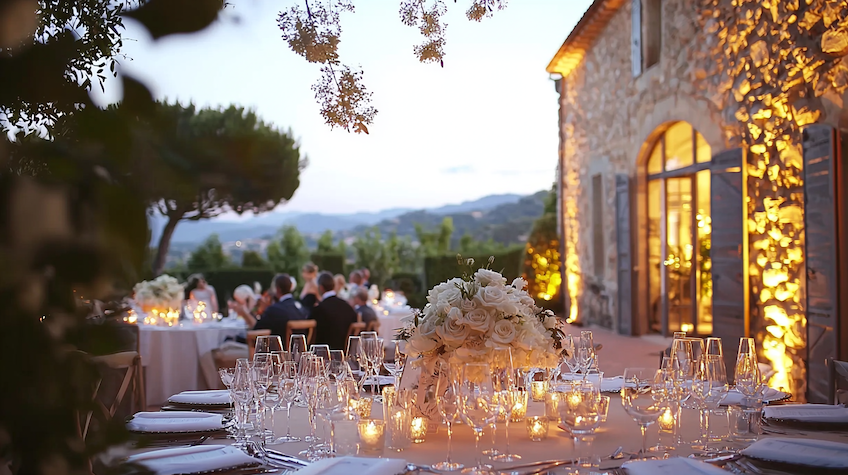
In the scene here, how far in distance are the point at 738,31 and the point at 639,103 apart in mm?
2853

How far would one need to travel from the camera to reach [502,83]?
22.0 ft

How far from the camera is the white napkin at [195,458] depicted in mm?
1906

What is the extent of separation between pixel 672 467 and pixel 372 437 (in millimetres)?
821

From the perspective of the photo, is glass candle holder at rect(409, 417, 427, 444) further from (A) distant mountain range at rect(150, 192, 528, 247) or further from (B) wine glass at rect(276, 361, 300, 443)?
(A) distant mountain range at rect(150, 192, 528, 247)

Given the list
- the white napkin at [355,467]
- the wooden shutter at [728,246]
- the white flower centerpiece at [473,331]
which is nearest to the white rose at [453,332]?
the white flower centerpiece at [473,331]

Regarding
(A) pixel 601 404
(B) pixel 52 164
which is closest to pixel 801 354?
(A) pixel 601 404

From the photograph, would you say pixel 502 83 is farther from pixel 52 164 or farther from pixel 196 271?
pixel 196 271

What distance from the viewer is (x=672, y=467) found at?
186 cm

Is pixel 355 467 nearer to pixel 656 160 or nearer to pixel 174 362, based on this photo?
pixel 174 362

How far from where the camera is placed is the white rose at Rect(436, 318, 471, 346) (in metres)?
2.28

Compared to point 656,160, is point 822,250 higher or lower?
lower

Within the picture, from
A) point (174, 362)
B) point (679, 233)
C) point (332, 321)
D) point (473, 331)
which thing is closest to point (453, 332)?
point (473, 331)

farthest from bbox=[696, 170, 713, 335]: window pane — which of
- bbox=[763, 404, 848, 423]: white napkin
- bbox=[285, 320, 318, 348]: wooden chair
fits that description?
bbox=[763, 404, 848, 423]: white napkin

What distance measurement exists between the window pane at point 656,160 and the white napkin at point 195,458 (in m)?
8.42
